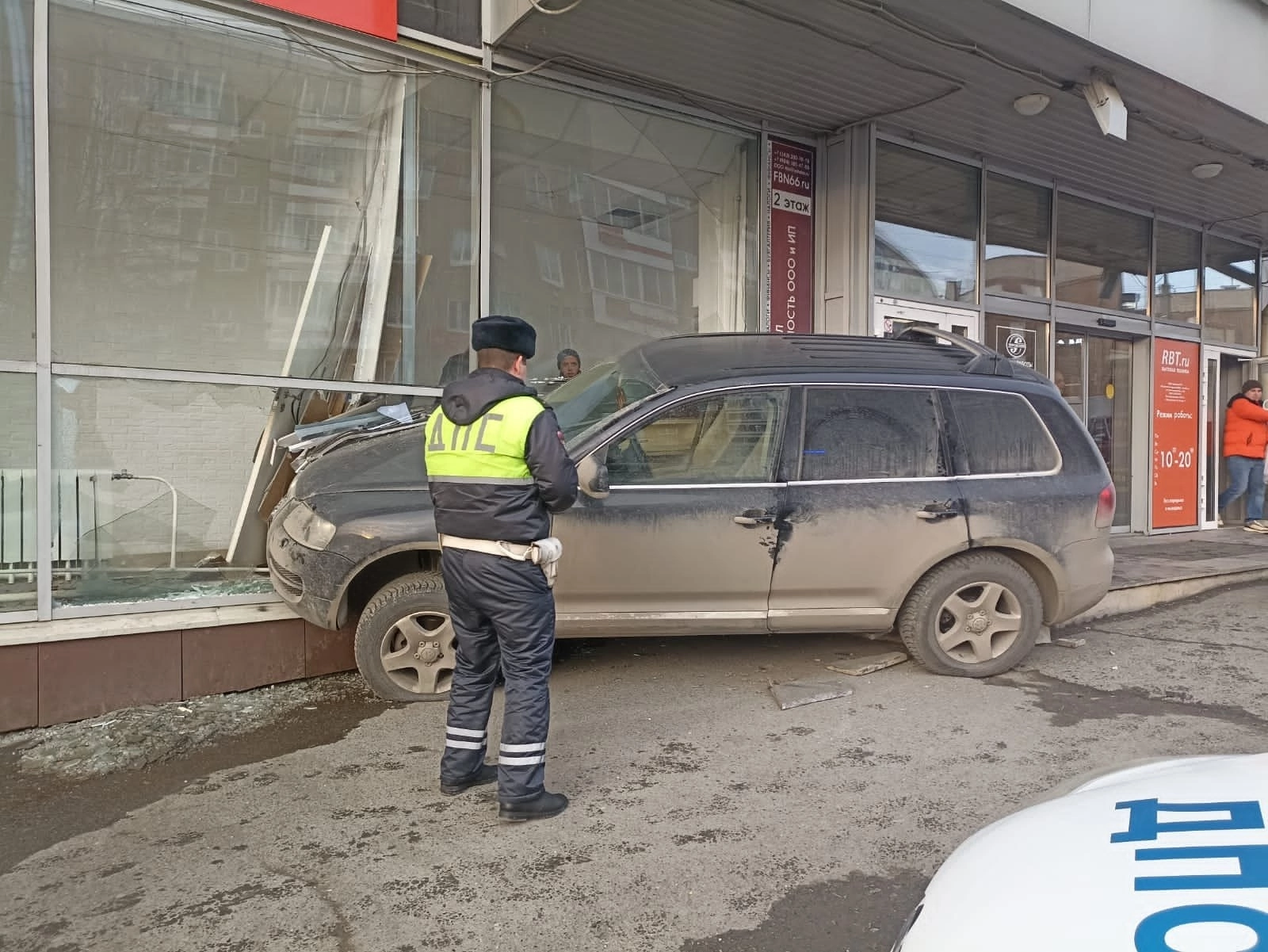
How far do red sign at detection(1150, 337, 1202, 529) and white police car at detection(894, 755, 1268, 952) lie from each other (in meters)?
10.5

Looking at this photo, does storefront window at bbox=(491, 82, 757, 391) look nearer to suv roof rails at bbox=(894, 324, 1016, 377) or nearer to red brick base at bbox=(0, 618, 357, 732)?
red brick base at bbox=(0, 618, 357, 732)

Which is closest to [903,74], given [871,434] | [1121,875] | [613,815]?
[871,434]

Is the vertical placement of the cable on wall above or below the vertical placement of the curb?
above

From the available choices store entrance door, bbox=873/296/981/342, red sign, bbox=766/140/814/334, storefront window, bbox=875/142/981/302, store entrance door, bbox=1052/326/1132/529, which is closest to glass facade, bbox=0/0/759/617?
red sign, bbox=766/140/814/334

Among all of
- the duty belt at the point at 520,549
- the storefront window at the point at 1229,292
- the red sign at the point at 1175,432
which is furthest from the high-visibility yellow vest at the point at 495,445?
the storefront window at the point at 1229,292

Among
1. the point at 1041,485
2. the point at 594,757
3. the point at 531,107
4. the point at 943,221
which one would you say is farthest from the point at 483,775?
the point at 943,221

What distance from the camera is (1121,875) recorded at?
143 centimetres

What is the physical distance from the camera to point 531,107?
696 cm

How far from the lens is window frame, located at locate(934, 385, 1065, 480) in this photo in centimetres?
497

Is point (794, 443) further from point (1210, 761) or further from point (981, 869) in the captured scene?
point (981, 869)

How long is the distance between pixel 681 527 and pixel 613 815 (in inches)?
62.3

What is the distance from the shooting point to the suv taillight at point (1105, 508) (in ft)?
16.8

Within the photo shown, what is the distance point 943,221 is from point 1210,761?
796cm

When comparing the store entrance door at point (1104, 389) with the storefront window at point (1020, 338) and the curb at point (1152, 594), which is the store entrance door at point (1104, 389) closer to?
the storefront window at point (1020, 338)
